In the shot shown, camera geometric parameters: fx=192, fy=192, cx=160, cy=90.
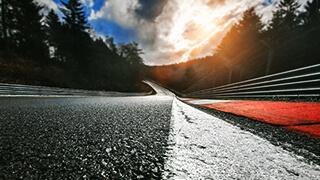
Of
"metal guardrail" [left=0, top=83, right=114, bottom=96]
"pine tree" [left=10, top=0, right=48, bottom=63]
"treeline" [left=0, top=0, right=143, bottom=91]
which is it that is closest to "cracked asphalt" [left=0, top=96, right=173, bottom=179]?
"metal guardrail" [left=0, top=83, right=114, bottom=96]

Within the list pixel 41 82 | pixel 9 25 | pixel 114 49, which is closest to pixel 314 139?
pixel 41 82

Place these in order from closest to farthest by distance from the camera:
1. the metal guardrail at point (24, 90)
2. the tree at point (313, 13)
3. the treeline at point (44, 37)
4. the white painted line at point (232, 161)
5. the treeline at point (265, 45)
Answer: the white painted line at point (232, 161) → the metal guardrail at point (24, 90) → the treeline at point (44, 37) → the treeline at point (265, 45) → the tree at point (313, 13)

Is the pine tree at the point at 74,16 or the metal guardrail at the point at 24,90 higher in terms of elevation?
the pine tree at the point at 74,16

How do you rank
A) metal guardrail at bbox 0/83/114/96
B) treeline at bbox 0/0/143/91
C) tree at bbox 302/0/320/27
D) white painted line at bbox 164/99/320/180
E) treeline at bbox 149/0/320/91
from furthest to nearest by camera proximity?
tree at bbox 302/0/320/27 → treeline at bbox 149/0/320/91 → treeline at bbox 0/0/143/91 → metal guardrail at bbox 0/83/114/96 → white painted line at bbox 164/99/320/180

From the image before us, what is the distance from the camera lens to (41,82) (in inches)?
1005

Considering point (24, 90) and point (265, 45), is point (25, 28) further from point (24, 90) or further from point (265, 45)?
point (265, 45)

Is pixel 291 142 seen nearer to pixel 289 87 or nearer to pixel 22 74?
pixel 289 87

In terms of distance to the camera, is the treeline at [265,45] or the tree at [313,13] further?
the tree at [313,13]

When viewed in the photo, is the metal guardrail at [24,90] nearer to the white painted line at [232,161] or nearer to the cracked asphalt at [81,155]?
the cracked asphalt at [81,155]

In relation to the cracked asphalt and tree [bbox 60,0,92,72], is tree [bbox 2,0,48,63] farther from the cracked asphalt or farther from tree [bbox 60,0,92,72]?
the cracked asphalt

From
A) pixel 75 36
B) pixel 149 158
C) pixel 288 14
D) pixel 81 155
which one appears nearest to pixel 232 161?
pixel 149 158

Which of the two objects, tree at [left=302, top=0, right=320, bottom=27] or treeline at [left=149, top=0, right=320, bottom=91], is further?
tree at [left=302, top=0, right=320, bottom=27]

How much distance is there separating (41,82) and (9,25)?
712 inches

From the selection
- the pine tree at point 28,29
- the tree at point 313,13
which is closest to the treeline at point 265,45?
the tree at point 313,13
